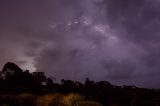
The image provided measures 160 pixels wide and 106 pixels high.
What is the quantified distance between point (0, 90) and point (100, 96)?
2485 centimetres

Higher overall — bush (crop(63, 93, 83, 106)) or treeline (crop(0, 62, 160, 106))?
treeline (crop(0, 62, 160, 106))

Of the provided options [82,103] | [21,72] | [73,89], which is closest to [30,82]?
[21,72]

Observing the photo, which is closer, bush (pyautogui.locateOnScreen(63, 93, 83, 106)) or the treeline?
bush (pyautogui.locateOnScreen(63, 93, 83, 106))

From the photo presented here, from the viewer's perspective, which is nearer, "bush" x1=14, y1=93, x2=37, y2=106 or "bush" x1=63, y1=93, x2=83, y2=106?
"bush" x1=63, y1=93, x2=83, y2=106

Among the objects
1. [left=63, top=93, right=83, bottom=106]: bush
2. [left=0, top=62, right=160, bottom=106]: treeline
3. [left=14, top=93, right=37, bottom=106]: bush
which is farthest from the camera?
[left=0, top=62, right=160, bottom=106]: treeline

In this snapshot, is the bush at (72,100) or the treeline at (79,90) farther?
the treeline at (79,90)

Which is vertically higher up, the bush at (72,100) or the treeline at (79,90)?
the treeline at (79,90)

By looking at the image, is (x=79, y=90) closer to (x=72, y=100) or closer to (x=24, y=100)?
(x=24, y=100)

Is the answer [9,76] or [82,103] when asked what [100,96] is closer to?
[82,103]

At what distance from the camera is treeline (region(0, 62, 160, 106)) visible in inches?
2480

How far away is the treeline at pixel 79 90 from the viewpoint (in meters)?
63.0

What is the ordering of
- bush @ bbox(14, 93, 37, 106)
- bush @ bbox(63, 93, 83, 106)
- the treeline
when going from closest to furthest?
1. bush @ bbox(63, 93, 83, 106)
2. bush @ bbox(14, 93, 37, 106)
3. the treeline

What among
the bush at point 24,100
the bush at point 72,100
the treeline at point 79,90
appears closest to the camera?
the bush at point 72,100

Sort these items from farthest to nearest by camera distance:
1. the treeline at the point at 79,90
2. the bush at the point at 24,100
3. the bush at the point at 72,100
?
the treeline at the point at 79,90
the bush at the point at 24,100
the bush at the point at 72,100
